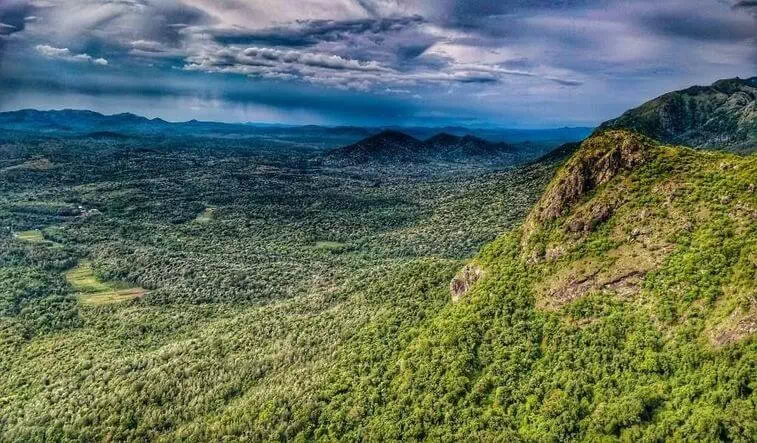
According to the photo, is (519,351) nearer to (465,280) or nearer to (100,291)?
(465,280)

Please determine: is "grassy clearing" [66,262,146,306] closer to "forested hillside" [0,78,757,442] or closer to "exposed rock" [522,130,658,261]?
"forested hillside" [0,78,757,442]

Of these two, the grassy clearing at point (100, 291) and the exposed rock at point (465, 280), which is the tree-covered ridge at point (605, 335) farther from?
the grassy clearing at point (100, 291)

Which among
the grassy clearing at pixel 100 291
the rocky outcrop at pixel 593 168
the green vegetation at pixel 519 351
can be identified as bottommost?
the grassy clearing at pixel 100 291

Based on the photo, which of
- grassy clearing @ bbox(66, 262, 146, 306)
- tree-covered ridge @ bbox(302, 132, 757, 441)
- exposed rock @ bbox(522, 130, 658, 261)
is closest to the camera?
tree-covered ridge @ bbox(302, 132, 757, 441)

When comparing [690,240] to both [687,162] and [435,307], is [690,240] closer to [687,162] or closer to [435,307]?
[687,162]

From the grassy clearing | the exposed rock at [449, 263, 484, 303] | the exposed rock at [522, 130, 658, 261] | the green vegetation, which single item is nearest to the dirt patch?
the green vegetation

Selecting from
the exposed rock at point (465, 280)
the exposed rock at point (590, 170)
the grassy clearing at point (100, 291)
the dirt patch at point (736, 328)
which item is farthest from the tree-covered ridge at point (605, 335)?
the grassy clearing at point (100, 291)
